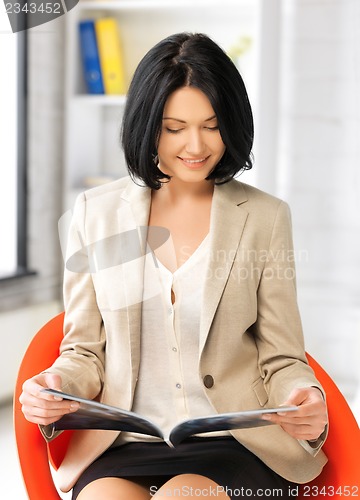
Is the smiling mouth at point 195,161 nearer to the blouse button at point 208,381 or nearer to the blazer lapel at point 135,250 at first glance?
the blazer lapel at point 135,250

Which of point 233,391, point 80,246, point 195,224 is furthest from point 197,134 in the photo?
point 233,391

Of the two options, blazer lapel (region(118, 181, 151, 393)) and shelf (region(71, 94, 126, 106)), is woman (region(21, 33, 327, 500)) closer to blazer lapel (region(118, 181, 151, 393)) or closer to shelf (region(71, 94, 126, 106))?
blazer lapel (region(118, 181, 151, 393))

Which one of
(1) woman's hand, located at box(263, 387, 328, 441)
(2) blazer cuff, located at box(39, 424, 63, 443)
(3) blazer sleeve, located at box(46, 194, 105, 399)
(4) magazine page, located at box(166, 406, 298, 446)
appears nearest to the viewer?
(4) magazine page, located at box(166, 406, 298, 446)

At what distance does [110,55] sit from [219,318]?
211 cm

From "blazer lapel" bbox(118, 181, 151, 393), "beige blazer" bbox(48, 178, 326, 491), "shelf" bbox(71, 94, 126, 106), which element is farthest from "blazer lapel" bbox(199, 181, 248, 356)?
"shelf" bbox(71, 94, 126, 106)

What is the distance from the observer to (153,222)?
1423 mm

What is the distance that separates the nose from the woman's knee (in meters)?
0.52

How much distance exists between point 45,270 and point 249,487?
2.31 m

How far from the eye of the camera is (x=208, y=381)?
4.27 ft

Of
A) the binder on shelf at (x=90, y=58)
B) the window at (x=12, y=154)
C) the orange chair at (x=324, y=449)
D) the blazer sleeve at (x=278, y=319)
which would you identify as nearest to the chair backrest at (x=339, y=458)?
the orange chair at (x=324, y=449)

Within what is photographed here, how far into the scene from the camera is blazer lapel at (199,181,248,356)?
4.28 feet

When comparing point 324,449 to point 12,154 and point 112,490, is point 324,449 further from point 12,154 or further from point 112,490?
point 12,154

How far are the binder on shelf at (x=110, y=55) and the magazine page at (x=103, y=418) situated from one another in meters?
2.22

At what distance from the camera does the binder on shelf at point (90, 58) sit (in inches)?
127
